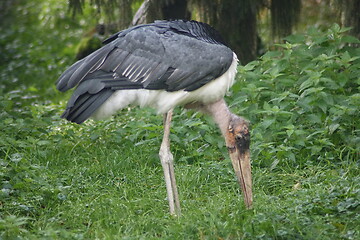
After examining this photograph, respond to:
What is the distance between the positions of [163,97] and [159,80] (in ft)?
0.44

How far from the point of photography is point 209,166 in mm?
5781

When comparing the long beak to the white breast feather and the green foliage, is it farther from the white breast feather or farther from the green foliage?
the green foliage

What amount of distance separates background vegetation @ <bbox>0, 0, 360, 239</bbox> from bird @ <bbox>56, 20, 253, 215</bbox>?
0.40m

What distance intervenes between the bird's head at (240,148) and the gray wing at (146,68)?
40 cm

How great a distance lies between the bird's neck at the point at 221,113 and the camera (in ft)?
17.1

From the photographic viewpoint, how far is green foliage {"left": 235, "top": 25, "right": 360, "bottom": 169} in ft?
18.8

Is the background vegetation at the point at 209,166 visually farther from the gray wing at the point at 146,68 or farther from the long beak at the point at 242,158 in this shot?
the gray wing at the point at 146,68

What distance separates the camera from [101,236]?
4.46m

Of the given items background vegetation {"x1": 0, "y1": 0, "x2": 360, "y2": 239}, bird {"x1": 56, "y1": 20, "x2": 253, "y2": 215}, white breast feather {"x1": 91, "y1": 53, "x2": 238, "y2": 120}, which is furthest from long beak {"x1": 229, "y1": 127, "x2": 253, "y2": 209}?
white breast feather {"x1": 91, "y1": 53, "x2": 238, "y2": 120}

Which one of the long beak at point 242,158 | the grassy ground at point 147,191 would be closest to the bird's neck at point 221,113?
the long beak at point 242,158

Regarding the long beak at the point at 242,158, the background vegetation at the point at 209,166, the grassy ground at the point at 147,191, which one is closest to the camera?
the grassy ground at the point at 147,191

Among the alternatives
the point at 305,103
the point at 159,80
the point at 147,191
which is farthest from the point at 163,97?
the point at 305,103

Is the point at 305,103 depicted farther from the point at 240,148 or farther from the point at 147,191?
the point at 147,191

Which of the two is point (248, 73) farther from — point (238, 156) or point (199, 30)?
point (238, 156)
